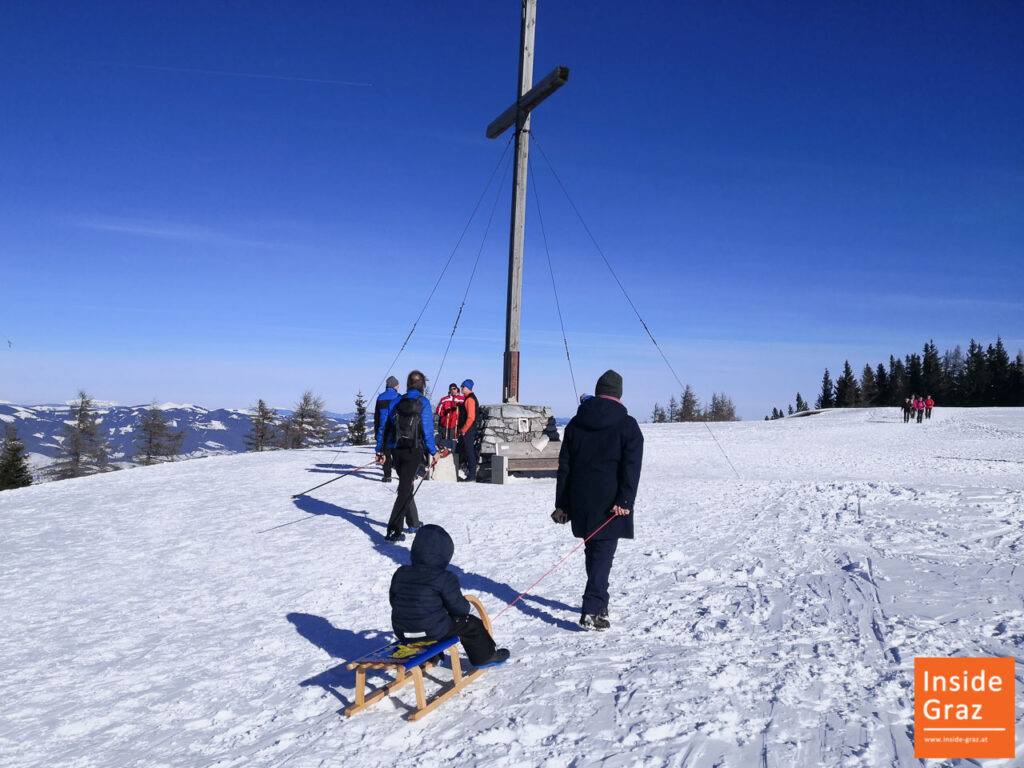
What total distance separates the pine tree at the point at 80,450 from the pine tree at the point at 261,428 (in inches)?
416

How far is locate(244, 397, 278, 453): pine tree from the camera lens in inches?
2062

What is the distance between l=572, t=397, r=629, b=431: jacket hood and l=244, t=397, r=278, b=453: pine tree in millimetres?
51967

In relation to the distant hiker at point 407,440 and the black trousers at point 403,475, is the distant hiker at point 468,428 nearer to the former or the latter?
the distant hiker at point 407,440

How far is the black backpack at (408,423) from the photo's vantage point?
805cm

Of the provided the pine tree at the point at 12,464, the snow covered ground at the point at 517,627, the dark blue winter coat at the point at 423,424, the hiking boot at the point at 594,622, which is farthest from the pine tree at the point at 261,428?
the hiking boot at the point at 594,622

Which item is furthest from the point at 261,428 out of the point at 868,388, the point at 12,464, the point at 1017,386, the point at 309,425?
the point at 868,388

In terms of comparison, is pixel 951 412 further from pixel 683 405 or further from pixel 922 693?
pixel 683 405

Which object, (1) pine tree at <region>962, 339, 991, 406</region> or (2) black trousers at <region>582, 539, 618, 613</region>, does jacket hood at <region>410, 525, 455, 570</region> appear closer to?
(2) black trousers at <region>582, 539, 618, 613</region>

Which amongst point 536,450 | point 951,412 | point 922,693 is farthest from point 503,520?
point 951,412

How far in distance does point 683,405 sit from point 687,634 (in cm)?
10728

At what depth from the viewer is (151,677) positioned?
187 inches

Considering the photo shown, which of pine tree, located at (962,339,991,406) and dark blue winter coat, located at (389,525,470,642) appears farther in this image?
pine tree, located at (962,339,991,406)

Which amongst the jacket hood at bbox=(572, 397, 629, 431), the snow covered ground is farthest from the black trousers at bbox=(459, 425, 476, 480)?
the jacket hood at bbox=(572, 397, 629, 431)

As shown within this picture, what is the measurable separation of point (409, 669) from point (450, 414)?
1049cm
